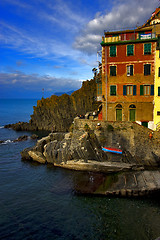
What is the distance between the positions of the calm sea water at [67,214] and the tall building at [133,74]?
16.1 meters

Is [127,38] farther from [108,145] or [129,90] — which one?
[108,145]

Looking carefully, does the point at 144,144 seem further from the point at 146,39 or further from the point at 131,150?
the point at 146,39

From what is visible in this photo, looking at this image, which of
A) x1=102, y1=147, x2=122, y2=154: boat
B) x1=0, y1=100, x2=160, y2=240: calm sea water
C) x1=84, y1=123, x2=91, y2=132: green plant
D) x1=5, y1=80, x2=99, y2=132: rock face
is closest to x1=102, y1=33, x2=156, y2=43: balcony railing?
x1=84, y1=123, x2=91, y2=132: green plant

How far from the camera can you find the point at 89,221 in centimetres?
1808

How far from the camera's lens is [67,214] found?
63.3ft

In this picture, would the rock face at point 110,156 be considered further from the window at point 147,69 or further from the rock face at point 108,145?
the window at point 147,69

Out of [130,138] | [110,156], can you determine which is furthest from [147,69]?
[110,156]

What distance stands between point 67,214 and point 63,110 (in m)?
58.4

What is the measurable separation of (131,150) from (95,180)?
897cm

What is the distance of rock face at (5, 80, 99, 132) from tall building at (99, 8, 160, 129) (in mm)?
38119

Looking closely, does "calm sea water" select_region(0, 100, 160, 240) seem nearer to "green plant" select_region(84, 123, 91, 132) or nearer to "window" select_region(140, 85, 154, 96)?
"green plant" select_region(84, 123, 91, 132)

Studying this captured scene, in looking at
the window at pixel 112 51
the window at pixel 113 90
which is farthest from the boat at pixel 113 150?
the window at pixel 112 51

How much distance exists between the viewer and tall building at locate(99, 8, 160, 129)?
3139 cm

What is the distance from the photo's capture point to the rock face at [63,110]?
241 feet
